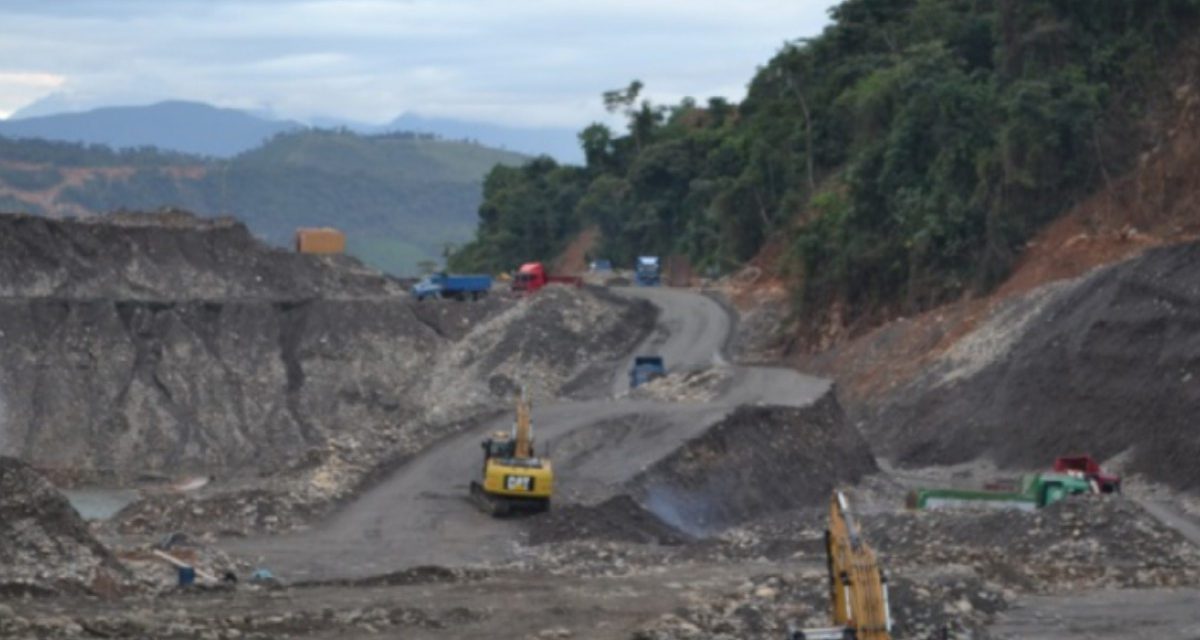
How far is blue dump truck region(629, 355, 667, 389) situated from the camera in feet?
217

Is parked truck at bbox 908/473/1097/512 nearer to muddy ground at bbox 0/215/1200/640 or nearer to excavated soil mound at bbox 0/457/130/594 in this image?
muddy ground at bbox 0/215/1200/640

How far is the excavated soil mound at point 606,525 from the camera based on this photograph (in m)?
42.8

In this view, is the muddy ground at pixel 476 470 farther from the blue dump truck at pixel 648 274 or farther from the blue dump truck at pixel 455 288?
the blue dump truck at pixel 648 274

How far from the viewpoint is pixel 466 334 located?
276ft

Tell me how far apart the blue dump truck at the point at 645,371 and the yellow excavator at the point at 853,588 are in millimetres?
39546

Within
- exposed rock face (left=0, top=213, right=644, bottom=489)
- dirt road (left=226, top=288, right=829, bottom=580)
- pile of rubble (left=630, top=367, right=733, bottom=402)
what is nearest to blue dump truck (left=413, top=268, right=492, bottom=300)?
exposed rock face (left=0, top=213, right=644, bottom=489)

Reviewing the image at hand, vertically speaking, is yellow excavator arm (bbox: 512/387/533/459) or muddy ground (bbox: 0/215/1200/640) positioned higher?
yellow excavator arm (bbox: 512/387/533/459)

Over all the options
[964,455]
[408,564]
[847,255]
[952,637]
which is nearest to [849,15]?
[847,255]

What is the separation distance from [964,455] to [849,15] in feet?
155

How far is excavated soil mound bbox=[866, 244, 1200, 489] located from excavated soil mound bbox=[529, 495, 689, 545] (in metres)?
11.5

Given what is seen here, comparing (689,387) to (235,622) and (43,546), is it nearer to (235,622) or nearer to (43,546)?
(43,546)

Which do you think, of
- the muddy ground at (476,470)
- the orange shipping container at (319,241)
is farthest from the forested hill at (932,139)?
the orange shipping container at (319,241)

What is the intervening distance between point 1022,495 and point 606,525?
318 inches

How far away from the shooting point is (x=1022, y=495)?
45188mm
